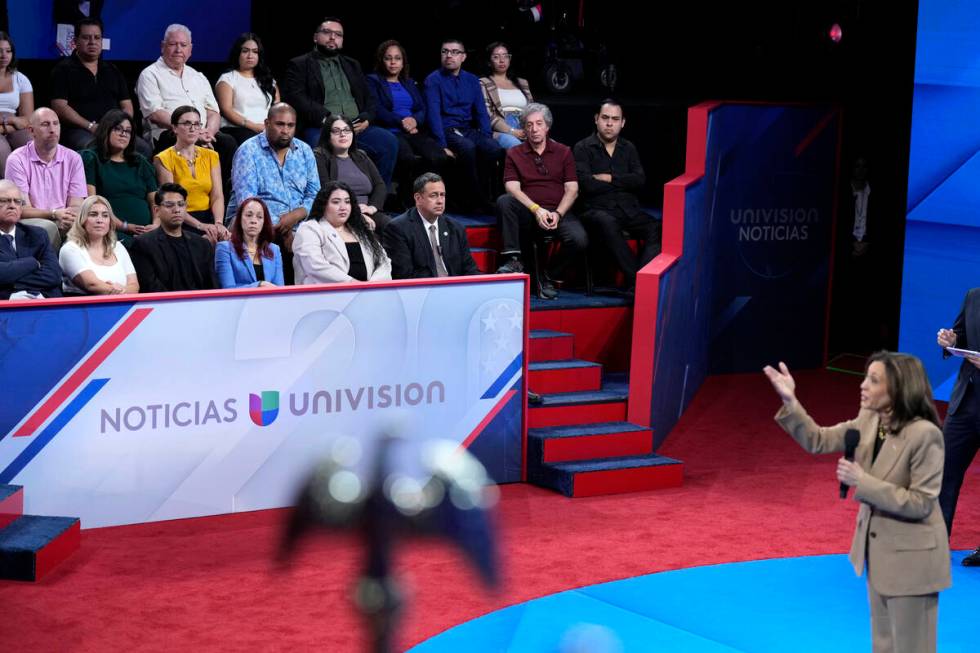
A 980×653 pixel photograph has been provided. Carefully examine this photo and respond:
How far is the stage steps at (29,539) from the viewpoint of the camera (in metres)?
6.30

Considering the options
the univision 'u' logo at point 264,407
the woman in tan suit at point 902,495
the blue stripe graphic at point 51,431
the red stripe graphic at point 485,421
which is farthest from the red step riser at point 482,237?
the woman in tan suit at point 902,495

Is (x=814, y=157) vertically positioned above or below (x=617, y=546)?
above

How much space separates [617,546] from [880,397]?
270 centimetres

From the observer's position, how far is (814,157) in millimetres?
11430

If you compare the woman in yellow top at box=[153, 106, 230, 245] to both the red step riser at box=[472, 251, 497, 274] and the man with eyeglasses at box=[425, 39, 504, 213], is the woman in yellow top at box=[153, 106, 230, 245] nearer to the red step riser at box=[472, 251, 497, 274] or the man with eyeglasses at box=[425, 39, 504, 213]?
the red step riser at box=[472, 251, 497, 274]

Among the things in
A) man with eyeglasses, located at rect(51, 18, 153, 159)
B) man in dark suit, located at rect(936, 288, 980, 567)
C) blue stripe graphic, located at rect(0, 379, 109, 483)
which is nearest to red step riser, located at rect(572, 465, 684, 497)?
man in dark suit, located at rect(936, 288, 980, 567)

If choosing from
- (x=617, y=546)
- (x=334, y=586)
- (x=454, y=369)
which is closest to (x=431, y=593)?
(x=334, y=586)

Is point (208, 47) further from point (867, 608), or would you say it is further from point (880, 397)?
point (880, 397)

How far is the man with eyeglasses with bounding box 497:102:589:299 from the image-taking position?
968 cm

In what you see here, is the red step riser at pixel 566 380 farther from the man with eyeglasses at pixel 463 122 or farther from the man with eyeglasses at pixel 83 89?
the man with eyeglasses at pixel 83 89

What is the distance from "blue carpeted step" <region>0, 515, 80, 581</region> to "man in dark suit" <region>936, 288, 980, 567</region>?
4.12 m

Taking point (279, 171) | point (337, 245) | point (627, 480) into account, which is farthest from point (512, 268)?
point (627, 480)

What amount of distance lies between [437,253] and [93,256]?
2118 mm

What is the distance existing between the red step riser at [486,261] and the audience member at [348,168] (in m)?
0.87
